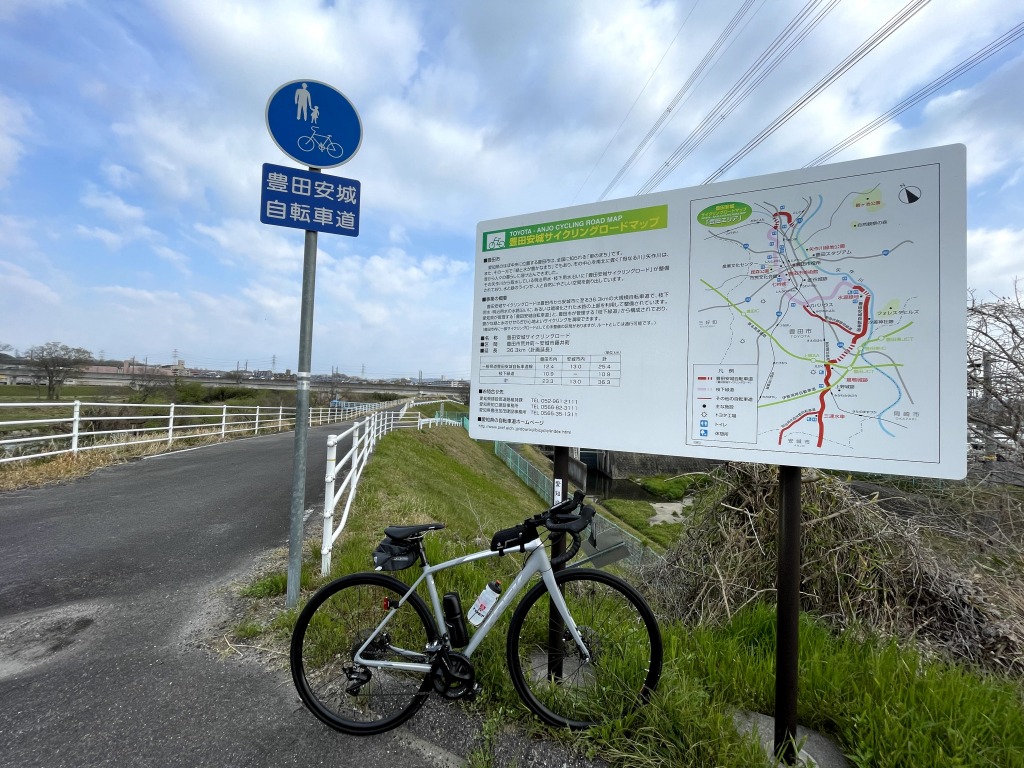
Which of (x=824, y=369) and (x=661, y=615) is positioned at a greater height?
(x=824, y=369)

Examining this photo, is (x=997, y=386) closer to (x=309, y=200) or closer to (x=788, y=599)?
(x=788, y=599)

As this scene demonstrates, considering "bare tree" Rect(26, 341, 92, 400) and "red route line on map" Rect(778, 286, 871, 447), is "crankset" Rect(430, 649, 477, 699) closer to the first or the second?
"red route line on map" Rect(778, 286, 871, 447)

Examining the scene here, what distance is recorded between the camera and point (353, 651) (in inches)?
87.3

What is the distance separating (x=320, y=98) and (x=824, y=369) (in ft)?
11.6

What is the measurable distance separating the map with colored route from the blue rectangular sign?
230 centimetres

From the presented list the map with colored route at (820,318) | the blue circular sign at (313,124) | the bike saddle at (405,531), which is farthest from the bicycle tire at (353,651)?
the blue circular sign at (313,124)

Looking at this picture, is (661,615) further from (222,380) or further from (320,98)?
(222,380)

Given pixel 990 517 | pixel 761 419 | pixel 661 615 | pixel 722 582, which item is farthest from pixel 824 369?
pixel 990 517

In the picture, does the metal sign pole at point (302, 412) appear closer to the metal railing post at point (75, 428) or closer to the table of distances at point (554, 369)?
the table of distances at point (554, 369)

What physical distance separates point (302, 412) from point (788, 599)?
3.02 m

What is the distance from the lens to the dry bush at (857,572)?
2.97 m

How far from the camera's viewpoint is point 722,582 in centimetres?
326

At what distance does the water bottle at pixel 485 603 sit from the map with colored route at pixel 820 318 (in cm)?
119

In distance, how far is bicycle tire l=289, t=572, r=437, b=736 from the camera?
2.12 metres
